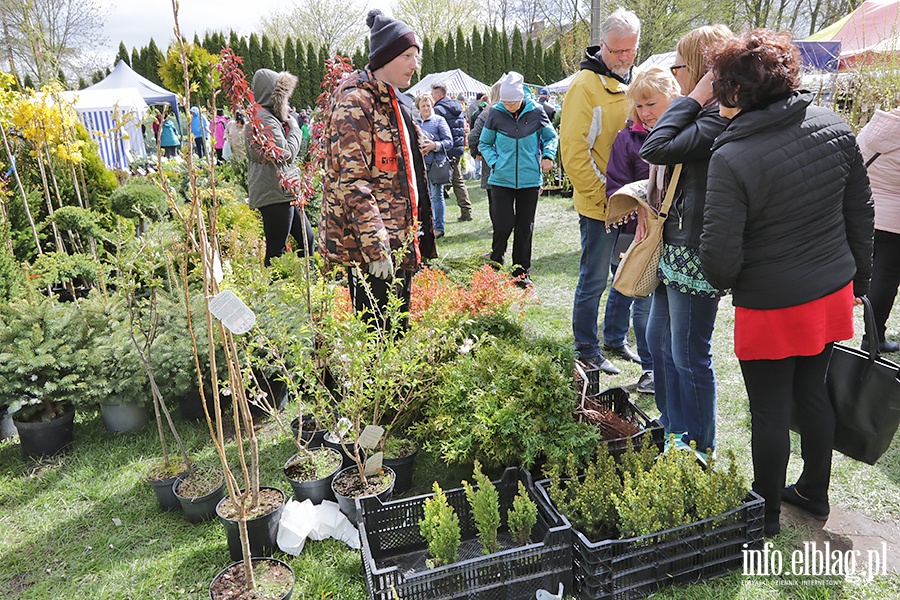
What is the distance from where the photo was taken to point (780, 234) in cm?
210

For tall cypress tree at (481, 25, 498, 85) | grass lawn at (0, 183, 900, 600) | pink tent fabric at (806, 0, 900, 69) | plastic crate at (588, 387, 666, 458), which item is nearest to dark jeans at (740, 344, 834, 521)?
grass lawn at (0, 183, 900, 600)

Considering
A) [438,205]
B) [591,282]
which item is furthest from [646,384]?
[438,205]

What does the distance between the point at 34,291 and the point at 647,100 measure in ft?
11.5

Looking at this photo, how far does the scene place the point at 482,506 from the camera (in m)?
2.21

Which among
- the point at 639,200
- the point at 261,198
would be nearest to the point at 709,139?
the point at 639,200

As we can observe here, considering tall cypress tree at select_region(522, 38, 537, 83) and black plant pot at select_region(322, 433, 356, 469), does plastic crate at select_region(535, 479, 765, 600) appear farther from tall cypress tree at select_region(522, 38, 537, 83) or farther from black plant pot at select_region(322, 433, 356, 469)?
tall cypress tree at select_region(522, 38, 537, 83)

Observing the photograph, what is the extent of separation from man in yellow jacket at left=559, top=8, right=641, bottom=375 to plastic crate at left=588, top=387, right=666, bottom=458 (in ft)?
1.87

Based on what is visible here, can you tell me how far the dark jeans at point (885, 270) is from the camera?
391cm

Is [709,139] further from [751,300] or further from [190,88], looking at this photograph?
[190,88]

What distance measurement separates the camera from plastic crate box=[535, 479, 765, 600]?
6.81 ft

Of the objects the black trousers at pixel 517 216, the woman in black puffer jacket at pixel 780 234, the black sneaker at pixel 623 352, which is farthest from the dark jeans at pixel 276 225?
the woman in black puffer jacket at pixel 780 234

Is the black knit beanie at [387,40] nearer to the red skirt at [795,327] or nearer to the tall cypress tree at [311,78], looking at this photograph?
the red skirt at [795,327]

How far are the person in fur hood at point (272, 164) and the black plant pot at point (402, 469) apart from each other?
7.07 feet

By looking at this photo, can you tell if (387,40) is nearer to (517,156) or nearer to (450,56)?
(517,156)
